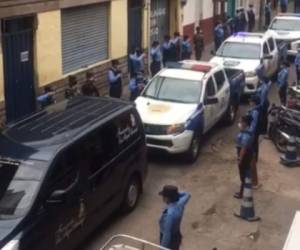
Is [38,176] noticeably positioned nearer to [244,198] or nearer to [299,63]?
[244,198]

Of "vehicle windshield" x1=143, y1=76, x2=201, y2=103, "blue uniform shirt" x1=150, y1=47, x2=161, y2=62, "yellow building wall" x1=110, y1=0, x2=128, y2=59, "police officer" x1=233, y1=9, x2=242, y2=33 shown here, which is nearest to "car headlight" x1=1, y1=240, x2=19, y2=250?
"vehicle windshield" x1=143, y1=76, x2=201, y2=103

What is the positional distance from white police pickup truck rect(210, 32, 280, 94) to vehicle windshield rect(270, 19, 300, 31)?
6.48 meters

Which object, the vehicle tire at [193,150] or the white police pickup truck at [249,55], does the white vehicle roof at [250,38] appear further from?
the vehicle tire at [193,150]

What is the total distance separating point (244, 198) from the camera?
11477 millimetres

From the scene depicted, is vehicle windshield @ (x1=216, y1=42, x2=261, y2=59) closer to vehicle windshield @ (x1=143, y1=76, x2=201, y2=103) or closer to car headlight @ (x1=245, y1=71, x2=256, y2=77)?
car headlight @ (x1=245, y1=71, x2=256, y2=77)

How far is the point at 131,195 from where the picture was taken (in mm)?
11586

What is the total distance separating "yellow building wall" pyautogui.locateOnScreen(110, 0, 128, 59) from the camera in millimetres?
21200

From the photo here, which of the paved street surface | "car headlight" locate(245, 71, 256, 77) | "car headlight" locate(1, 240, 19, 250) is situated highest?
"car headlight" locate(245, 71, 256, 77)

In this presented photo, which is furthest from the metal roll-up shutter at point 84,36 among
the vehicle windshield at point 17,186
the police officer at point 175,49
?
the vehicle windshield at point 17,186

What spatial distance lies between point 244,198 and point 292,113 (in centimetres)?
458

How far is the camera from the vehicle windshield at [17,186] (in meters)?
8.74

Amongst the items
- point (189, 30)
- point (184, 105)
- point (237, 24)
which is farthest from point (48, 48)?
point (237, 24)

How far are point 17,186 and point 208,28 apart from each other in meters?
23.9

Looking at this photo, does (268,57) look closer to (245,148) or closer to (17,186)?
(245,148)
